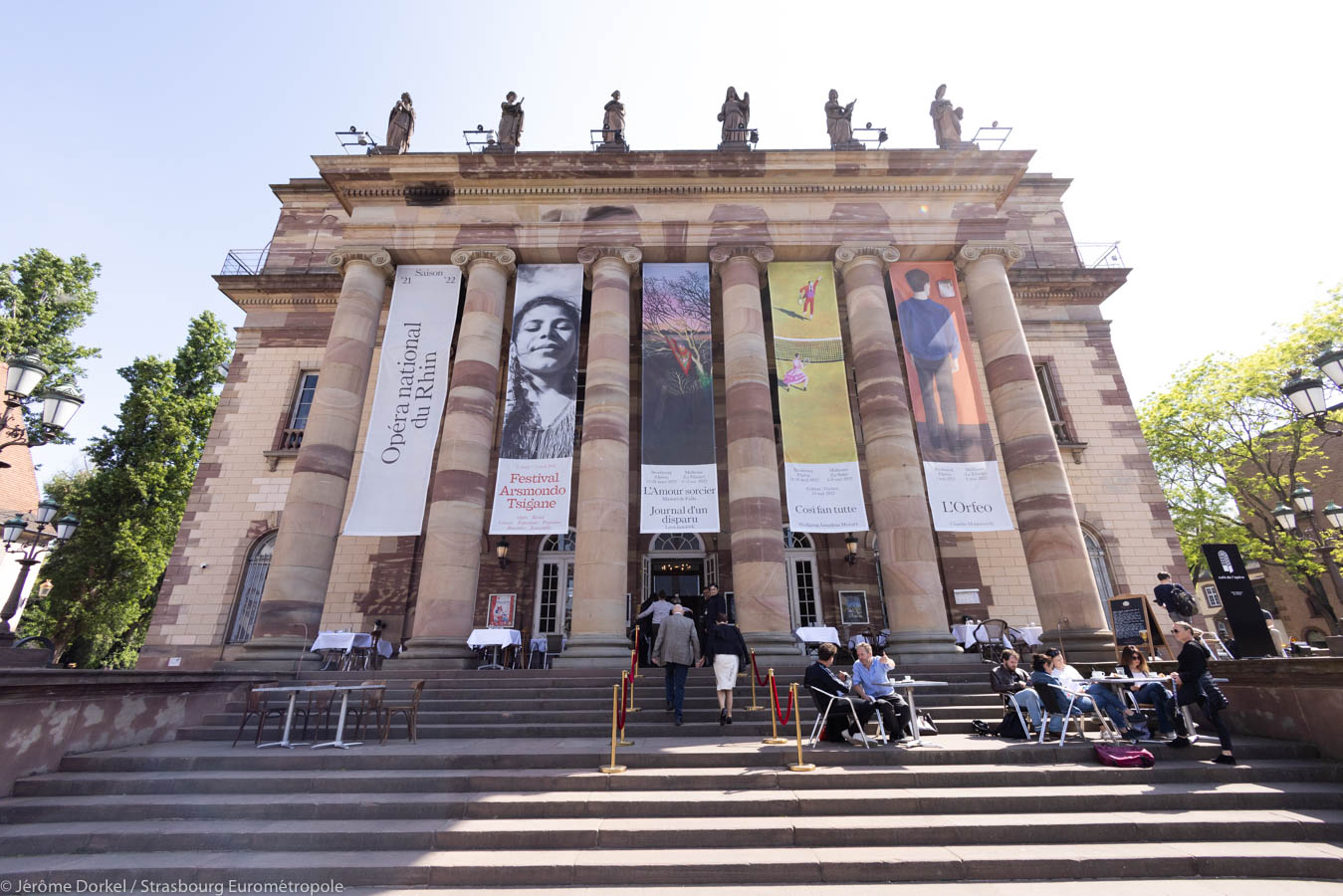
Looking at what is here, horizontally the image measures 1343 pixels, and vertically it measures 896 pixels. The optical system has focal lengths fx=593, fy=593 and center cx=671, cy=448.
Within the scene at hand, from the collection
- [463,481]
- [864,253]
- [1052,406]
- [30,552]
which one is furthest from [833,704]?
[30,552]

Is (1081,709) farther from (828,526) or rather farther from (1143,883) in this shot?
(828,526)

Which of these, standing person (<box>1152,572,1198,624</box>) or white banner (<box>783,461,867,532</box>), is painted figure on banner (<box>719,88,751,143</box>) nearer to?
white banner (<box>783,461,867,532</box>)

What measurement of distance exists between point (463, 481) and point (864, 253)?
11683mm

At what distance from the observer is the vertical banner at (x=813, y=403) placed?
12812mm

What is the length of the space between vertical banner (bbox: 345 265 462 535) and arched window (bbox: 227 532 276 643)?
5.11m

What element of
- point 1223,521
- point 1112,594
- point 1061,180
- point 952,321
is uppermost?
point 1061,180

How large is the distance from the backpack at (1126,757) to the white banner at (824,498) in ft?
19.0

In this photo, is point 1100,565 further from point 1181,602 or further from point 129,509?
point 129,509

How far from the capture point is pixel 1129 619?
463 inches

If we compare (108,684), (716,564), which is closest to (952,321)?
(716,564)

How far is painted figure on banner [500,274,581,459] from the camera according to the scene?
1339cm

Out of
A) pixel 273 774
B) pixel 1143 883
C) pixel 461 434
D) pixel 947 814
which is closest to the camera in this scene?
pixel 1143 883

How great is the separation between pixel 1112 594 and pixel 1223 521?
10105 mm

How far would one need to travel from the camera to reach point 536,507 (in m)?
12.7
